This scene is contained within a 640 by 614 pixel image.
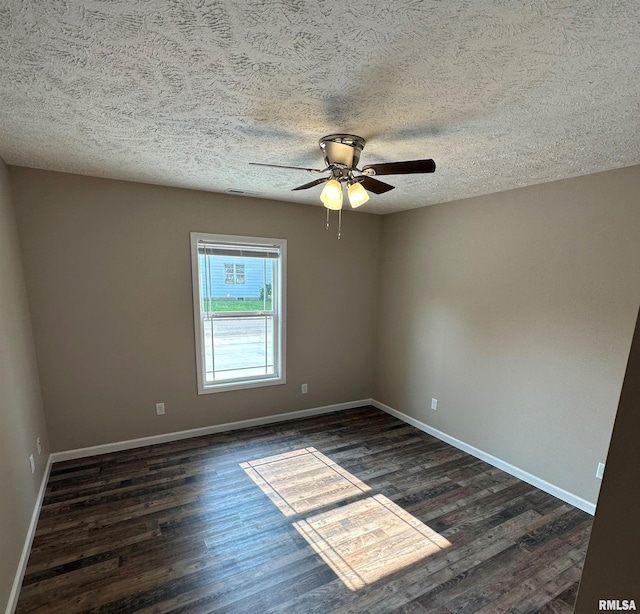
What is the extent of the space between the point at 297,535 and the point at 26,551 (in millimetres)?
1600

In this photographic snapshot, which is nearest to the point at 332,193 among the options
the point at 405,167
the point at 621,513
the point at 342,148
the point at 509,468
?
the point at 342,148

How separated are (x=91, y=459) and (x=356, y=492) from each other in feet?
7.85

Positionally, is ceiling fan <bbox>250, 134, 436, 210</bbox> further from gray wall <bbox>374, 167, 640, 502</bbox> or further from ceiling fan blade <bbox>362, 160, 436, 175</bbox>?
gray wall <bbox>374, 167, 640, 502</bbox>

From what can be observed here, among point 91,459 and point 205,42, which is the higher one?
point 205,42

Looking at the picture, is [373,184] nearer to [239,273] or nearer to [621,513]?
[621,513]

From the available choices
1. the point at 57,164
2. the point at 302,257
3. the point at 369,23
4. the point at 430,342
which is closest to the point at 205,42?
the point at 369,23

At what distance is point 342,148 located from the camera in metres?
1.83

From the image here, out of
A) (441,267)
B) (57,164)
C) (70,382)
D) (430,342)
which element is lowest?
(70,382)

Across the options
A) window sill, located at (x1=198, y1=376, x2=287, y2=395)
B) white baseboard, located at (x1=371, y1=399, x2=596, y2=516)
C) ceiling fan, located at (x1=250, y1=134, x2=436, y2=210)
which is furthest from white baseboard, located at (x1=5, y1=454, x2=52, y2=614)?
white baseboard, located at (x1=371, y1=399, x2=596, y2=516)

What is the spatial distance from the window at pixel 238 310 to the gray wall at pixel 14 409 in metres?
1.28

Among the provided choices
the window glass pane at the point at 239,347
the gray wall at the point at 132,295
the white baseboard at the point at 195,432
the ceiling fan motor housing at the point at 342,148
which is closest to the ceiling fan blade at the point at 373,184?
the ceiling fan motor housing at the point at 342,148

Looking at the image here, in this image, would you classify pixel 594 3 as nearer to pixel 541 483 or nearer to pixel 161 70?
pixel 161 70

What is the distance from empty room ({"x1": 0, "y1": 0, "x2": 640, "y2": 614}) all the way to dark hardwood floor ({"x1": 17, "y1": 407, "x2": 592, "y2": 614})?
20 mm

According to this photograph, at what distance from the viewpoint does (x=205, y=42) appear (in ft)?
3.55
